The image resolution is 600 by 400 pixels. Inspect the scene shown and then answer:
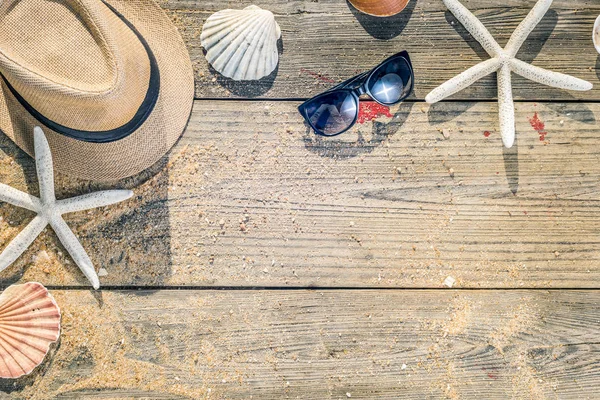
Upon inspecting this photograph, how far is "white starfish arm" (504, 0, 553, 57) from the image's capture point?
0.88 m

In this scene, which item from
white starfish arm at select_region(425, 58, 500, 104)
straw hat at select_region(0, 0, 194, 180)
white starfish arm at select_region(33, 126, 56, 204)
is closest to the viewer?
straw hat at select_region(0, 0, 194, 180)

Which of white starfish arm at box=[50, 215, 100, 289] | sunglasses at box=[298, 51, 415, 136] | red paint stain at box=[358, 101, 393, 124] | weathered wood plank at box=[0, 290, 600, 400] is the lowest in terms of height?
weathered wood plank at box=[0, 290, 600, 400]

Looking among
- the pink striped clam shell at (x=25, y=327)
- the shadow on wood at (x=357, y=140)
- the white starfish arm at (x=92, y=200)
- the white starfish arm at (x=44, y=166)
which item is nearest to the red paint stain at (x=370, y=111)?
the shadow on wood at (x=357, y=140)

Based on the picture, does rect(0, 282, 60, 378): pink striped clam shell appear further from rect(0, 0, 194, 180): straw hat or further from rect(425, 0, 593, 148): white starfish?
rect(425, 0, 593, 148): white starfish

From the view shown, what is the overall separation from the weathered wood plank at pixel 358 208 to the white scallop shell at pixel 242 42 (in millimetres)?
79

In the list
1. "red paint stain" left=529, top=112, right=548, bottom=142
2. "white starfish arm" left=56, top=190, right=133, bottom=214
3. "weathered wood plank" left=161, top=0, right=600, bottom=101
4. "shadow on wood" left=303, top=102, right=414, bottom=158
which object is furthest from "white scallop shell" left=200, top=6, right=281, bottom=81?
"red paint stain" left=529, top=112, right=548, bottom=142

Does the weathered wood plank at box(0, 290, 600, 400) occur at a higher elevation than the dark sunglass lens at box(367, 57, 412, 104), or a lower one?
lower

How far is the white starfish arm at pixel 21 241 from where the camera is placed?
2.78ft

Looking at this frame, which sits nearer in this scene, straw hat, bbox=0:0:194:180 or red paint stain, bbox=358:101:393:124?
straw hat, bbox=0:0:194:180

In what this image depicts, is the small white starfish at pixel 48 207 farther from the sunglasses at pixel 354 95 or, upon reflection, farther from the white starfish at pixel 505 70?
the white starfish at pixel 505 70

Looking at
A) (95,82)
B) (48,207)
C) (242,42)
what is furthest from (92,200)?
(242,42)

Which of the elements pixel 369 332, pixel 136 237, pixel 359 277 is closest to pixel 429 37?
pixel 359 277

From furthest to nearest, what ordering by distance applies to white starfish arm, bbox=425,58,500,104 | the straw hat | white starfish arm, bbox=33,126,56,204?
white starfish arm, bbox=425,58,500,104, white starfish arm, bbox=33,126,56,204, the straw hat

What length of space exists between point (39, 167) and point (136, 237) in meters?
0.22
